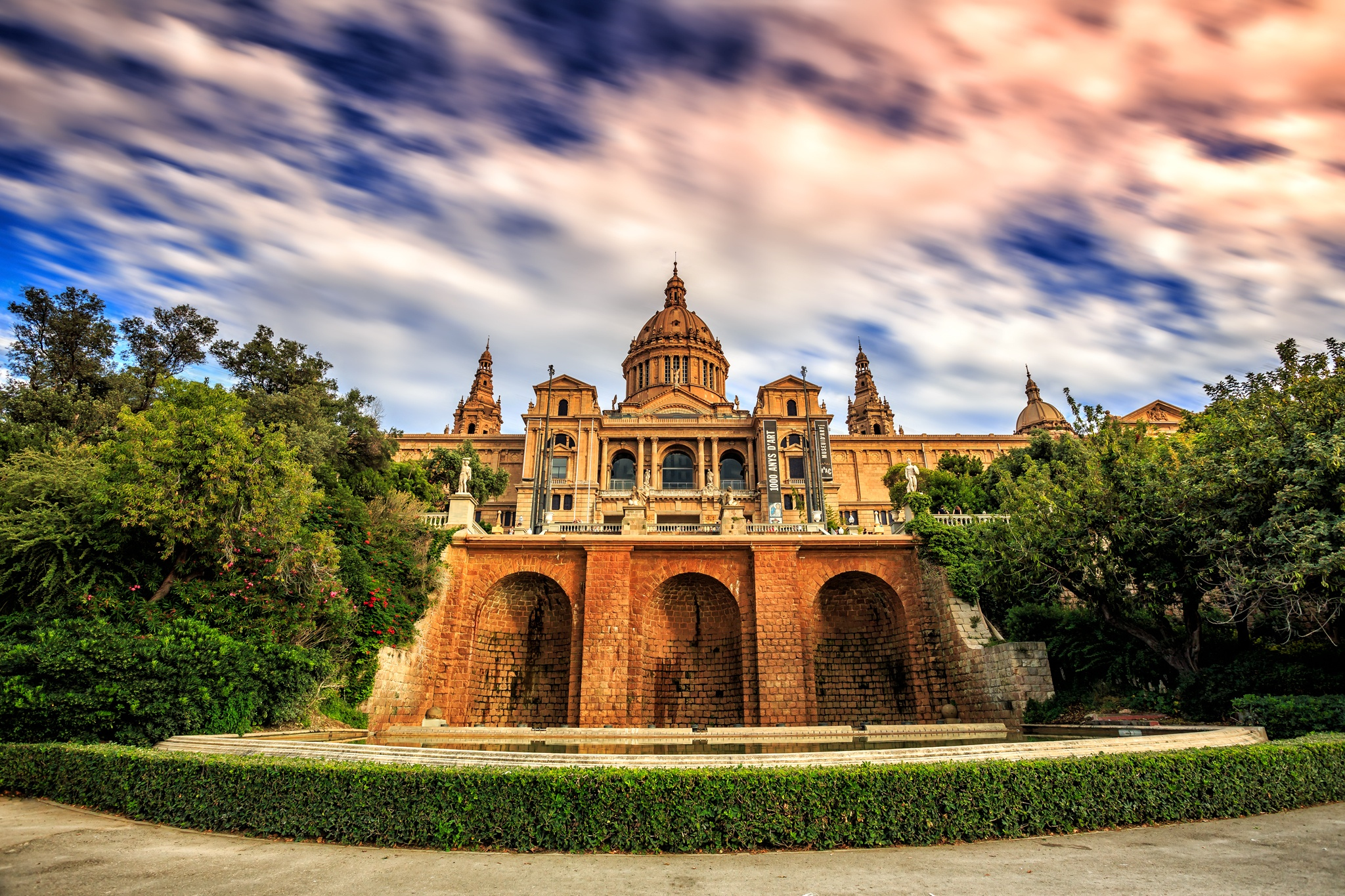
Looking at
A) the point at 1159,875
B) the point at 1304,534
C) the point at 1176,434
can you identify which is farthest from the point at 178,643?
the point at 1176,434

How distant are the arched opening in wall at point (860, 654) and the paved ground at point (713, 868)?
13848 mm

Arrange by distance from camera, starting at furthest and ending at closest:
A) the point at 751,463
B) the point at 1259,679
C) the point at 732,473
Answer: the point at 732,473 → the point at 751,463 → the point at 1259,679

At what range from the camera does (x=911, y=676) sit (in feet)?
69.7

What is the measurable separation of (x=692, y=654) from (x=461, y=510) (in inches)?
380

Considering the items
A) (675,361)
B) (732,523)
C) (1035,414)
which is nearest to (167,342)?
(732,523)

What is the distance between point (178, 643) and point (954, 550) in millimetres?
21268

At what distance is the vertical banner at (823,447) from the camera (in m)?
47.5

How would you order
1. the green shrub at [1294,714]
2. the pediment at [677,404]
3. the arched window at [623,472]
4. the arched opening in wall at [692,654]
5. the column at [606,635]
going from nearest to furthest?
1. the green shrub at [1294,714]
2. the column at [606,635]
3. the arched opening in wall at [692,654]
4. the arched window at [623,472]
5. the pediment at [677,404]

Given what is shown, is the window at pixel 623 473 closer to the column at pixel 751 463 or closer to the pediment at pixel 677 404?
the pediment at pixel 677 404

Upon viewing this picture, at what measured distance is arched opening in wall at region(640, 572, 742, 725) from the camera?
2175cm

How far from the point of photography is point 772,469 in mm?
47094

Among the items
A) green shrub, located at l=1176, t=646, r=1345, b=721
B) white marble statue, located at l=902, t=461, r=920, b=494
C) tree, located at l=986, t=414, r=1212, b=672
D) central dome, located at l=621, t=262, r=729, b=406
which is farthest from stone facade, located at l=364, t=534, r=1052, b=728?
central dome, located at l=621, t=262, r=729, b=406

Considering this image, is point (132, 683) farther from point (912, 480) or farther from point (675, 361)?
point (675, 361)

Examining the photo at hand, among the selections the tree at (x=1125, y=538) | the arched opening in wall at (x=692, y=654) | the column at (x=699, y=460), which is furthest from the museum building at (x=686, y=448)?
the tree at (x=1125, y=538)
